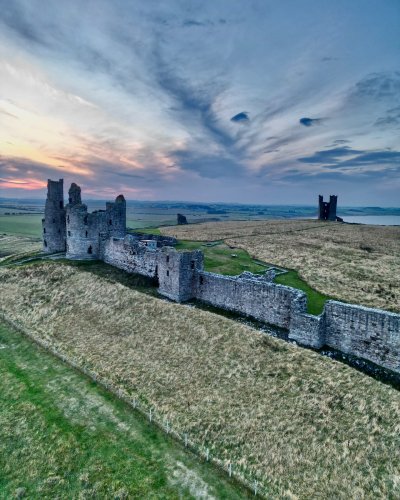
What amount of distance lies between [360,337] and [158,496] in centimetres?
1290

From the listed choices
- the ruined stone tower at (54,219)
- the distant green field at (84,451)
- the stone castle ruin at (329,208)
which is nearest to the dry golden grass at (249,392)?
the distant green field at (84,451)

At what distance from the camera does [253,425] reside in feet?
46.6

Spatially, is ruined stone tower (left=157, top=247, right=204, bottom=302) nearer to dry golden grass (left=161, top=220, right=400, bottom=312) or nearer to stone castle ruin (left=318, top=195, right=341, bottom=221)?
dry golden grass (left=161, top=220, right=400, bottom=312)

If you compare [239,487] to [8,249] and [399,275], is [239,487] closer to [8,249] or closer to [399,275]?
[399,275]

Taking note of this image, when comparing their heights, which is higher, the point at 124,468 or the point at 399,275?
the point at 399,275

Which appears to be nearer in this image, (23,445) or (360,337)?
(23,445)

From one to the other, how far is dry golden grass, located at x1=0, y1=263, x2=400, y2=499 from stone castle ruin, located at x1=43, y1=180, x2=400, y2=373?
2159mm

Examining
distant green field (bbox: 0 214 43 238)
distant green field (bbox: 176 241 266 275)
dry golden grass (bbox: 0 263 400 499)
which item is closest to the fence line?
dry golden grass (bbox: 0 263 400 499)

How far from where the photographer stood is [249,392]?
52.5 ft

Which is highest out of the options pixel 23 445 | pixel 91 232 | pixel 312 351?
pixel 91 232

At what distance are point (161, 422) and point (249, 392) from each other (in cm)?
453

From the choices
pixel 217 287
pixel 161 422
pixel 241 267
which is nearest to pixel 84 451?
pixel 161 422

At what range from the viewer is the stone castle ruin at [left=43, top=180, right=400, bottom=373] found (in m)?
17.5

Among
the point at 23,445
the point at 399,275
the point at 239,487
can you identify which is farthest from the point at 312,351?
the point at 399,275
